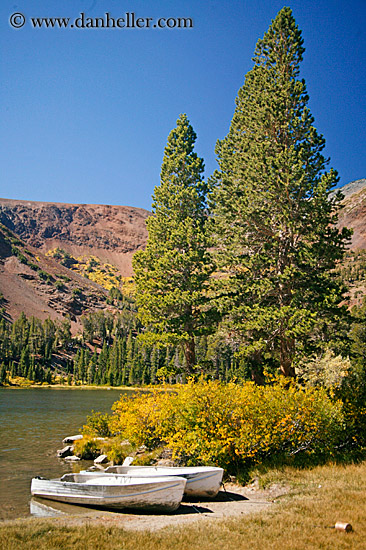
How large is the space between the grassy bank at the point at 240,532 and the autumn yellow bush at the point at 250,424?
376 cm

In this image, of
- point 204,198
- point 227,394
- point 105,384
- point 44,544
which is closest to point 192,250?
point 204,198

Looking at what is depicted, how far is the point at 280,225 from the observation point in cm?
2259

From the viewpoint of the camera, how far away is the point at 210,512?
486 inches

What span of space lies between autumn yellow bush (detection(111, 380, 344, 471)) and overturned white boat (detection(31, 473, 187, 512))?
3.14m

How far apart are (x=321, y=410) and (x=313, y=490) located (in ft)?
11.8

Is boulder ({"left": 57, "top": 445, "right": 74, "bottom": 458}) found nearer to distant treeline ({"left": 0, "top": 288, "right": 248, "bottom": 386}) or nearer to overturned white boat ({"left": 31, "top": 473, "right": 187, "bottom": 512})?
overturned white boat ({"left": 31, "top": 473, "right": 187, "bottom": 512})

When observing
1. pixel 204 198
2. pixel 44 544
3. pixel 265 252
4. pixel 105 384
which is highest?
pixel 204 198

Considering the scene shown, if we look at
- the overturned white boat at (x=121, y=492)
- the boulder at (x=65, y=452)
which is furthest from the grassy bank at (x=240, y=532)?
the boulder at (x=65, y=452)

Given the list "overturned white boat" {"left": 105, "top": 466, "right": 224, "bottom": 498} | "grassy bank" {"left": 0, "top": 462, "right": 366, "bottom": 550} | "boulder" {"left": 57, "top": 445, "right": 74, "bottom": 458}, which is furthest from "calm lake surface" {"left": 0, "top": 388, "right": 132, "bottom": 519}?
"overturned white boat" {"left": 105, "top": 466, "right": 224, "bottom": 498}

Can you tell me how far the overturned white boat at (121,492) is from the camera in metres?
12.6

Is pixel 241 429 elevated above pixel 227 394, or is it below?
below

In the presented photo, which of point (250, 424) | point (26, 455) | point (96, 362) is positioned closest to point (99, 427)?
point (26, 455)

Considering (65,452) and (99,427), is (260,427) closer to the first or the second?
(65,452)

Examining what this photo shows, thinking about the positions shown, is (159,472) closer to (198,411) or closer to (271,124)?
(198,411)
